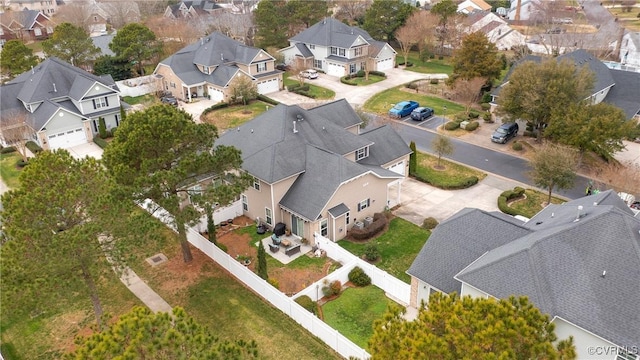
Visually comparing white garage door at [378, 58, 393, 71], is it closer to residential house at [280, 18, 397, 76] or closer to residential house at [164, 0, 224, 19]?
residential house at [280, 18, 397, 76]

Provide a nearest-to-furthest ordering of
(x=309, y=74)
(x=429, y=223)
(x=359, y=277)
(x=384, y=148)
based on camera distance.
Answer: (x=359, y=277) → (x=429, y=223) → (x=384, y=148) → (x=309, y=74)

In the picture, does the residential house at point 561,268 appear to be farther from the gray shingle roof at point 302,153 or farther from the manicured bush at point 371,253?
the gray shingle roof at point 302,153

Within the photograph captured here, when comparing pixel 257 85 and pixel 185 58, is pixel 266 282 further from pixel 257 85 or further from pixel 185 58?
pixel 185 58

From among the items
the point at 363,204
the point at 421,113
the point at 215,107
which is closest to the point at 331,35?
the point at 215,107

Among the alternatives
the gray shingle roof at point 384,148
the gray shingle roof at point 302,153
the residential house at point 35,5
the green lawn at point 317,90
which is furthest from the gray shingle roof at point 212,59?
the residential house at point 35,5

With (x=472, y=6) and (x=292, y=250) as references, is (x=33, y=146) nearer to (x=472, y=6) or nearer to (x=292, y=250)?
(x=292, y=250)

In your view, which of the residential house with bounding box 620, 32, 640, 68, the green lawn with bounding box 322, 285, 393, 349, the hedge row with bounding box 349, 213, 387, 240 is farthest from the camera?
the residential house with bounding box 620, 32, 640, 68

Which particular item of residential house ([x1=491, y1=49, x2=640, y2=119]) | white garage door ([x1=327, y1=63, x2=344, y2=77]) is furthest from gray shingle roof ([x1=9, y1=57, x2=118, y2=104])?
residential house ([x1=491, y1=49, x2=640, y2=119])
